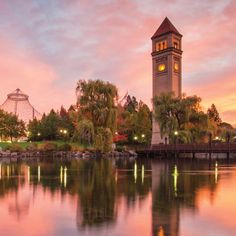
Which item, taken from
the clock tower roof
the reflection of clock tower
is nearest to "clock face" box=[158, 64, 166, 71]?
the reflection of clock tower

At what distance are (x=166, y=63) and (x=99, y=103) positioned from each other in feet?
82.6

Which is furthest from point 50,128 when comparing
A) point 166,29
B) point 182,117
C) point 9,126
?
point 166,29

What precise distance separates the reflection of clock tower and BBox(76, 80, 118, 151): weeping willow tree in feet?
67.9

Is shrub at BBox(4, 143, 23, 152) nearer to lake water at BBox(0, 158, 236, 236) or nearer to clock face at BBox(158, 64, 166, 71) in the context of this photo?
clock face at BBox(158, 64, 166, 71)

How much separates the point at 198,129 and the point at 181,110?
413 cm

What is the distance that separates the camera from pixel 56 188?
15688 mm

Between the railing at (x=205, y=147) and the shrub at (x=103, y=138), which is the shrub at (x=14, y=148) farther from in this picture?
the railing at (x=205, y=147)

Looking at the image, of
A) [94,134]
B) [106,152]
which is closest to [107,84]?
[94,134]

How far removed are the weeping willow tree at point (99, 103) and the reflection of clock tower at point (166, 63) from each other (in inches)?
815

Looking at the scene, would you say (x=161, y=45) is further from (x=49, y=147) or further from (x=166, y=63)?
(x=49, y=147)

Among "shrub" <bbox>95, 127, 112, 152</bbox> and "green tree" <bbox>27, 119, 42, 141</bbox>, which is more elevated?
"green tree" <bbox>27, 119, 42, 141</bbox>

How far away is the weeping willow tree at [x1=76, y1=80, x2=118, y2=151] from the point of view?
47062 mm

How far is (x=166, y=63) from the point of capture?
2670 inches

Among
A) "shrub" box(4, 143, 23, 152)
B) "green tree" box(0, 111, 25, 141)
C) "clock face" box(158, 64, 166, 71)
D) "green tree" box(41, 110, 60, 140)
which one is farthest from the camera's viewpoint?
"green tree" box(41, 110, 60, 140)
